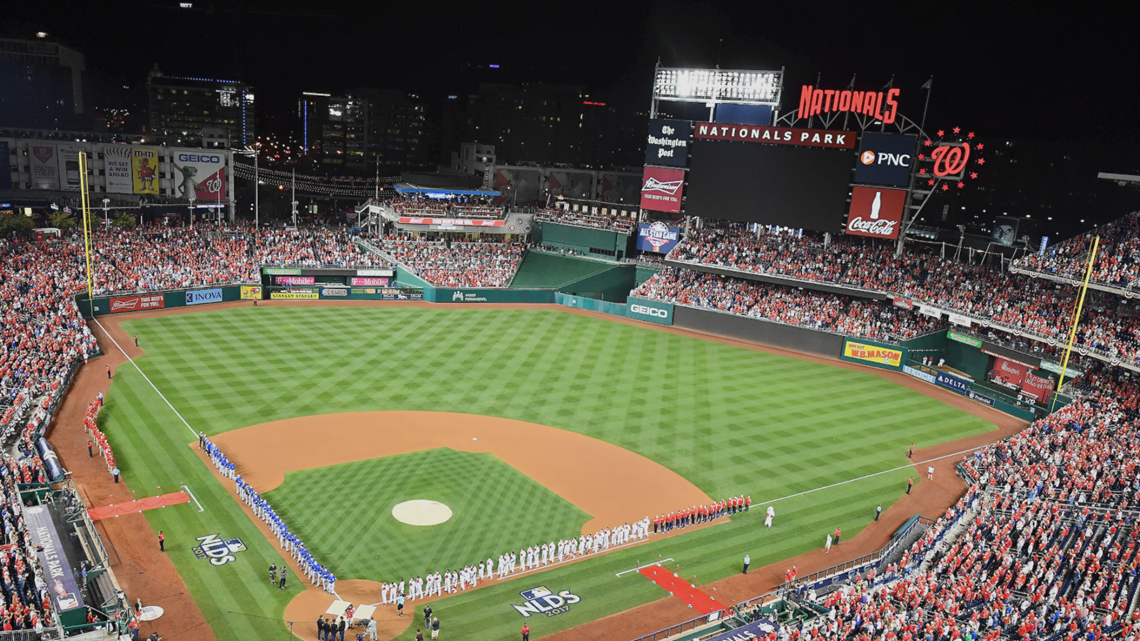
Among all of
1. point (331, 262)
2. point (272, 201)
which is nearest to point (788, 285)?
point (331, 262)

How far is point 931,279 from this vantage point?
4525 centimetres

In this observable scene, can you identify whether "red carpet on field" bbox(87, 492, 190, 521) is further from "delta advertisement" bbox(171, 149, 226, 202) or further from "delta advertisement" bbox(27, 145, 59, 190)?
"delta advertisement" bbox(27, 145, 59, 190)

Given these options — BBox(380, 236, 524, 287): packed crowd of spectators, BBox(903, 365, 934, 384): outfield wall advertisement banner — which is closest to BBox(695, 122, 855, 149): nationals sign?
BBox(903, 365, 934, 384): outfield wall advertisement banner

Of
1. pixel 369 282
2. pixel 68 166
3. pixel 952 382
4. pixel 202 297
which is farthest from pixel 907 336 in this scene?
pixel 68 166

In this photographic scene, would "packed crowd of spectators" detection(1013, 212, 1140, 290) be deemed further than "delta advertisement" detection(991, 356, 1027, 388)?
No

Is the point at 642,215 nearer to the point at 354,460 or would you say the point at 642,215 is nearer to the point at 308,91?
the point at 354,460

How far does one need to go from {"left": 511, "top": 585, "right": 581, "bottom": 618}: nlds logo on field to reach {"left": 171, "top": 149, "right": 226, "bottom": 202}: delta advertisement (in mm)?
52140

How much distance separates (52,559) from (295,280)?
35.7 meters

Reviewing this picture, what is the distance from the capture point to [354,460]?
27.1 m

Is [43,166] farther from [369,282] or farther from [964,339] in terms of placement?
[964,339]

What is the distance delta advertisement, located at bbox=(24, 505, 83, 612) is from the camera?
53.8 feet

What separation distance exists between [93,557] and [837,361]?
3855cm

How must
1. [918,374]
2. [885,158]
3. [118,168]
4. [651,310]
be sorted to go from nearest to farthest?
1. [918,374]
2. [885,158]
3. [651,310]
4. [118,168]

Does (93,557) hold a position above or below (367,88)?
below
